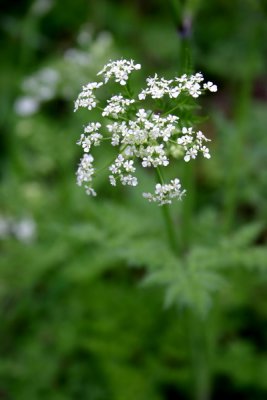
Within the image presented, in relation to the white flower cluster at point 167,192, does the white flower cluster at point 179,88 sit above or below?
above

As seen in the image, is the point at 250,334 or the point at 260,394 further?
the point at 250,334

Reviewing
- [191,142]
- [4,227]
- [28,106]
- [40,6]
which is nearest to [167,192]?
[191,142]

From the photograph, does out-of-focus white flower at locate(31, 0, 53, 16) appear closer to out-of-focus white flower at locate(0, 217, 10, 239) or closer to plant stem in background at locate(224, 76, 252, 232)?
out-of-focus white flower at locate(0, 217, 10, 239)

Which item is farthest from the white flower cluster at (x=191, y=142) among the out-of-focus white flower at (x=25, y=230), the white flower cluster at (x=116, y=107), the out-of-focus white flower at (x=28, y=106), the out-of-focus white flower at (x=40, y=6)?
the out-of-focus white flower at (x=40, y=6)

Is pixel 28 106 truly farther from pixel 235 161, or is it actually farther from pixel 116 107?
pixel 116 107

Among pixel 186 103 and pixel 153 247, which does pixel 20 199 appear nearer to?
pixel 153 247

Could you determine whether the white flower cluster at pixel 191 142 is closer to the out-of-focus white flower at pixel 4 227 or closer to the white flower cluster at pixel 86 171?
the white flower cluster at pixel 86 171

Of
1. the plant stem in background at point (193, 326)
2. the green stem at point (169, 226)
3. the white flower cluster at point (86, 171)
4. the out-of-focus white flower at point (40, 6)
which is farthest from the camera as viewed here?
A: the out-of-focus white flower at point (40, 6)

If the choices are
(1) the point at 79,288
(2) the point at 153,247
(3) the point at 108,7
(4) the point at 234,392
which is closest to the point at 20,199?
(1) the point at 79,288

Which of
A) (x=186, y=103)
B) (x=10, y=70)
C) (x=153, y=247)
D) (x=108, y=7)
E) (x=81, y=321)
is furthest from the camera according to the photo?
(x=108, y=7)
